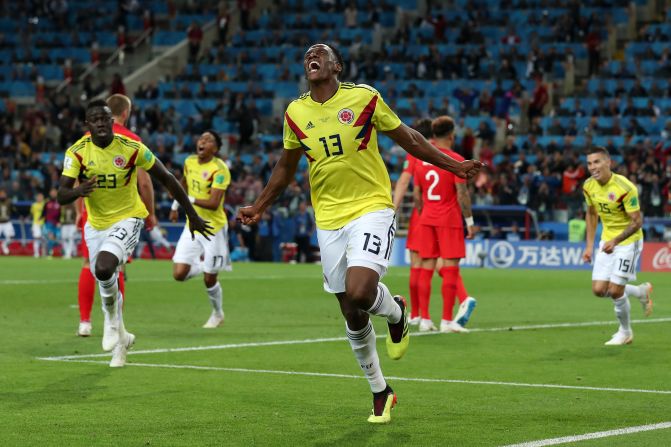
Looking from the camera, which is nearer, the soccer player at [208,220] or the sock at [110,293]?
the sock at [110,293]

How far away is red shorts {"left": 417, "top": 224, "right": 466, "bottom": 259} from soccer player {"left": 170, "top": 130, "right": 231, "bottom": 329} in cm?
253

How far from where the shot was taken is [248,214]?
9.22 m

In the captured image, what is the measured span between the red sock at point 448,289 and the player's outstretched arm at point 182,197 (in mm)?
4928

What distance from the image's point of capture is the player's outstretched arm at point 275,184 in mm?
9164

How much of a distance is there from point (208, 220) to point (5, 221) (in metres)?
24.7

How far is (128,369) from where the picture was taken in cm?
1155

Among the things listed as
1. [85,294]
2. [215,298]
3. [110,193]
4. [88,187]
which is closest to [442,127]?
[215,298]

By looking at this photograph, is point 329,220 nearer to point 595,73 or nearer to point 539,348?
point 539,348

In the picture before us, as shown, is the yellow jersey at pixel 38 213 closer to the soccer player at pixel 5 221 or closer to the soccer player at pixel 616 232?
the soccer player at pixel 5 221

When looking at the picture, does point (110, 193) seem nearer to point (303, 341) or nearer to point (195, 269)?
point (303, 341)

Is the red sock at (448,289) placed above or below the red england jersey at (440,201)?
below

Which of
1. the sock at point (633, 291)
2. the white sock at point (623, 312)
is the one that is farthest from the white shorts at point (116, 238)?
the sock at point (633, 291)

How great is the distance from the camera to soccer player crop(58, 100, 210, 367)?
461 inches

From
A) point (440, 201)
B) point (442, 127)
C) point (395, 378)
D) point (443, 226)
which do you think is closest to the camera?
point (395, 378)
